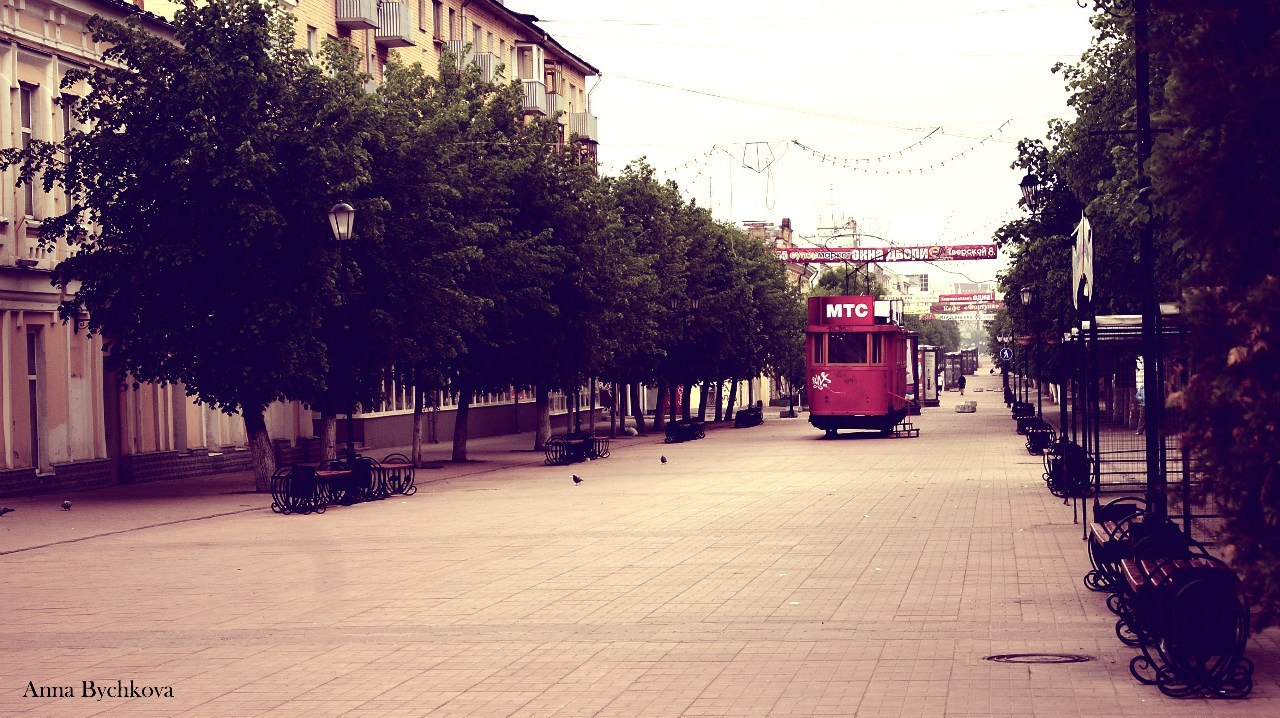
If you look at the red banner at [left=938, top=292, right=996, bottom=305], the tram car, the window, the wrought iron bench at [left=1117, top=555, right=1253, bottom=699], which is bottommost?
the wrought iron bench at [left=1117, top=555, right=1253, bottom=699]

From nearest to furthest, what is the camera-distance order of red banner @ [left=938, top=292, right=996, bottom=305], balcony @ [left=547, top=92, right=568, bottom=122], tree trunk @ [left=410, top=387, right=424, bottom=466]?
tree trunk @ [left=410, top=387, right=424, bottom=466]
balcony @ [left=547, top=92, right=568, bottom=122]
red banner @ [left=938, top=292, right=996, bottom=305]

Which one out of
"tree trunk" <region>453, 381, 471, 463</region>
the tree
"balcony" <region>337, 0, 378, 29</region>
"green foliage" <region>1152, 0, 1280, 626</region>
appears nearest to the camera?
"green foliage" <region>1152, 0, 1280, 626</region>

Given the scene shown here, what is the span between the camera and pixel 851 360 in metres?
47.0

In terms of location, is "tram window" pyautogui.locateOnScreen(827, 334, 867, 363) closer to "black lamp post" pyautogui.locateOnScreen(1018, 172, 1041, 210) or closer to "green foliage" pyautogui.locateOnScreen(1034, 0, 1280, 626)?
"black lamp post" pyautogui.locateOnScreen(1018, 172, 1041, 210)

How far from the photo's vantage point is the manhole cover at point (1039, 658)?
963cm

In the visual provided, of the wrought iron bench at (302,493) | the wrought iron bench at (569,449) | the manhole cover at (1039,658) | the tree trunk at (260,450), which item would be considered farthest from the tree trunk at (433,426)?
the manhole cover at (1039,658)

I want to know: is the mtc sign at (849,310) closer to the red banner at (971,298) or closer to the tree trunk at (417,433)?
the tree trunk at (417,433)

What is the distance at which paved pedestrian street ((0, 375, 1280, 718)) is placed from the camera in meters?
8.87

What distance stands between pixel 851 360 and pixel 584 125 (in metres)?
28.3

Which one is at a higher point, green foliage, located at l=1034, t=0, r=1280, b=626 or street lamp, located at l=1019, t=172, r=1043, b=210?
street lamp, located at l=1019, t=172, r=1043, b=210

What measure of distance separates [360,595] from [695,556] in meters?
3.89

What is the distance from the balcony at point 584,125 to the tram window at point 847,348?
2746 centimetres

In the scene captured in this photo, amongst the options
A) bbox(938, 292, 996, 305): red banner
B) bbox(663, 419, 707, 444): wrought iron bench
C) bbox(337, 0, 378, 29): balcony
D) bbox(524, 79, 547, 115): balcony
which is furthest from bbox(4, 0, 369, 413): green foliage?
bbox(938, 292, 996, 305): red banner

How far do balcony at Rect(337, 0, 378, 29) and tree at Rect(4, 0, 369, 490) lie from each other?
2134 centimetres
